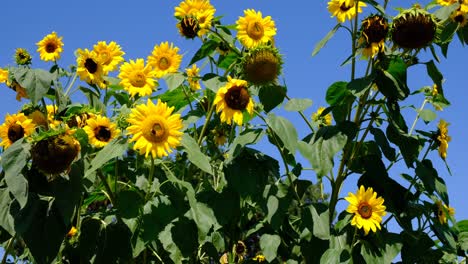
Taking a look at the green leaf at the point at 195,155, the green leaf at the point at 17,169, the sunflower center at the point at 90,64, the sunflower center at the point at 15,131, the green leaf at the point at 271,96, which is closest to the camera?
the green leaf at the point at 17,169

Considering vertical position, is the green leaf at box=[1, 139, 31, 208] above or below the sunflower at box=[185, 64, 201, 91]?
below

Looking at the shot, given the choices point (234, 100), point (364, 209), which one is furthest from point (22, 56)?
point (364, 209)

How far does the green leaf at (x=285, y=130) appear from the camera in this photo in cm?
228

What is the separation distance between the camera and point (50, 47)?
310cm

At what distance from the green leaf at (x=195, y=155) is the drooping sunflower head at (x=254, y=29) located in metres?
0.58

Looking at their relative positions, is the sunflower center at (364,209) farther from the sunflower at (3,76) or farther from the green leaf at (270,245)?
the sunflower at (3,76)

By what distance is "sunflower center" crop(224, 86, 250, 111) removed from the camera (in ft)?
7.58

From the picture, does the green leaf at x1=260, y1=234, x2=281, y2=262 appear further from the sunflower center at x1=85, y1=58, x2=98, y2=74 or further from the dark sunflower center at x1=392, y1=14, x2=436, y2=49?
the sunflower center at x1=85, y1=58, x2=98, y2=74

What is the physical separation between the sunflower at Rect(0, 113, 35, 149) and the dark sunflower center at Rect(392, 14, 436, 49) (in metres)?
1.33

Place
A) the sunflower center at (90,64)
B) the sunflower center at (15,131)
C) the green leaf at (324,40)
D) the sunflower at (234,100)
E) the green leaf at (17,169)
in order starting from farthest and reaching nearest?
the sunflower center at (90,64) → the green leaf at (324,40) → the sunflower center at (15,131) → the sunflower at (234,100) → the green leaf at (17,169)

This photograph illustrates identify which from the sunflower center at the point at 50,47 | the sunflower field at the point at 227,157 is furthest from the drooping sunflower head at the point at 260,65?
the sunflower center at the point at 50,47

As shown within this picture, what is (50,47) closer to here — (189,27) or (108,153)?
(189,27)

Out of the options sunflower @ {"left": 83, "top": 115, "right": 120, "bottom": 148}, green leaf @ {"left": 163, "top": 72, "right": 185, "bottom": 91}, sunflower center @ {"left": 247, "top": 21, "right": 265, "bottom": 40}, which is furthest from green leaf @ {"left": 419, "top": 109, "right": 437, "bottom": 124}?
sunflower @ {"left": 83, "top": 115, "right": 120, "bottom": 148}

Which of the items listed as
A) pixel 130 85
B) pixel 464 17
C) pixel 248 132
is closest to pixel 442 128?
pixel 464 17
